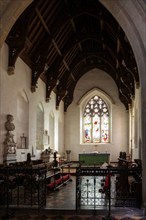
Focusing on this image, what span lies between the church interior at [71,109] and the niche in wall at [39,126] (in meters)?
0.05

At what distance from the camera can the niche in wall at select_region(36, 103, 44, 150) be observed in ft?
53.6

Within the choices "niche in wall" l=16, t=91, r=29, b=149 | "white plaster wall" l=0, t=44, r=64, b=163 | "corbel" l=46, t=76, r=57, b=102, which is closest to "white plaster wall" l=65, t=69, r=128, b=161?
"white plaster wall" l=0, t=44, r=64, b=163

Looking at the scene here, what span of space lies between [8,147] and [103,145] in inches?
440

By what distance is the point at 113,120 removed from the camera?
2192 cm

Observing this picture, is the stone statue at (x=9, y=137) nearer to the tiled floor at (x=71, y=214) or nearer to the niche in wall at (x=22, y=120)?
the niche in wall at (x=22, y=120)

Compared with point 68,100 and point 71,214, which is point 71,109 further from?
point 71,214

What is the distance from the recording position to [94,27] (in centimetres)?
1691

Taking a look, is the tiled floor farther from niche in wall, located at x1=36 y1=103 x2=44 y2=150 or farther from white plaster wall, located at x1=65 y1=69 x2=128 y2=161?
white plaster wall, located at x1=65 y1=69 x2=128 y2=161

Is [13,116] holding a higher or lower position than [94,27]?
lower

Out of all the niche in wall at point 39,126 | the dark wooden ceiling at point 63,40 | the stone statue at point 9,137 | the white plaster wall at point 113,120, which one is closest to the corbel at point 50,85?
the dark wooden ceiling at point 63,40

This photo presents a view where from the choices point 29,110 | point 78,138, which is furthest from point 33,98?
point 78,138

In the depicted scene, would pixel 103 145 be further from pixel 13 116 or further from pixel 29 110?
pixel 13 116

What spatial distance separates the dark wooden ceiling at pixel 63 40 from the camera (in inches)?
469

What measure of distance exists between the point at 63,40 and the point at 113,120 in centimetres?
767
